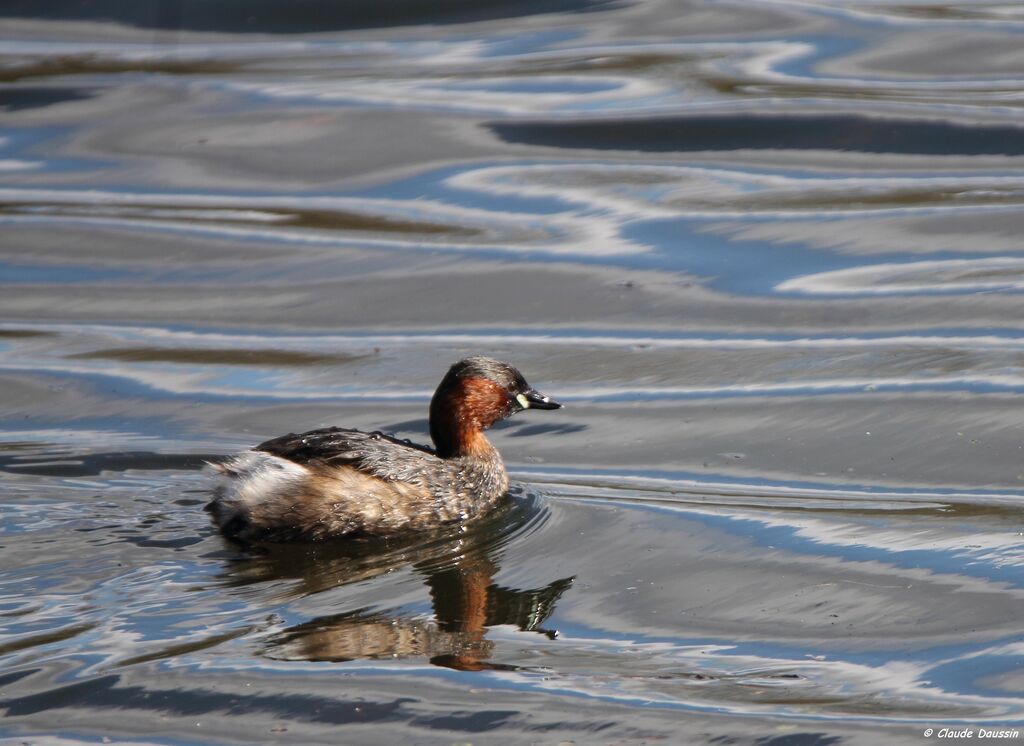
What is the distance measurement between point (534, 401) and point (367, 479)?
989 mm

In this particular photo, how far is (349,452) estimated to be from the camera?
6574 millimetres

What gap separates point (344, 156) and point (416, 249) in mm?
1843

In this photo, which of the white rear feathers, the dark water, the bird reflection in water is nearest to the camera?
the dark water

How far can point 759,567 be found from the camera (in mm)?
5879

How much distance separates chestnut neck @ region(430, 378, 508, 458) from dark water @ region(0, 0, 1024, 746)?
1.14 feet

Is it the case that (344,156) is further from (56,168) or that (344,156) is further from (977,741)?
(977,741)

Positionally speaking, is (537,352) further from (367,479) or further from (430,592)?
(430,592)

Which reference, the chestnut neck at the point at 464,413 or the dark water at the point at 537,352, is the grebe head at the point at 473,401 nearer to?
the chestnut neck at the point at 464,413

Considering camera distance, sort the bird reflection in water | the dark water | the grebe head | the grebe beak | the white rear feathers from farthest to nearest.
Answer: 1. the grebe beak
2. the grebe head
3. the white rear feathers
4. the bird reflection in water
5. the dark water

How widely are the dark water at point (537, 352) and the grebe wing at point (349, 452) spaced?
0.39 meters

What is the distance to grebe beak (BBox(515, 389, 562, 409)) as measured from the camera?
7.18m

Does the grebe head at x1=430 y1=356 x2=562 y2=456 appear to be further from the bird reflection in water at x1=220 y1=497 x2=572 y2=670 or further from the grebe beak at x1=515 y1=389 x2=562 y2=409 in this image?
the bird reflection in water at x1=220 y1=497 x2=572 y2=670

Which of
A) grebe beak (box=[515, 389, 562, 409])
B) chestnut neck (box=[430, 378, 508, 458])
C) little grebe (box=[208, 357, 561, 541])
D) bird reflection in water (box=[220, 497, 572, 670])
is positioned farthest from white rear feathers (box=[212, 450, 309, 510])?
grebe beak (box=[515, 389, 562, 409])

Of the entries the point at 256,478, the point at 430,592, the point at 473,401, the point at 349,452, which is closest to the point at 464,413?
the point at 473,401
